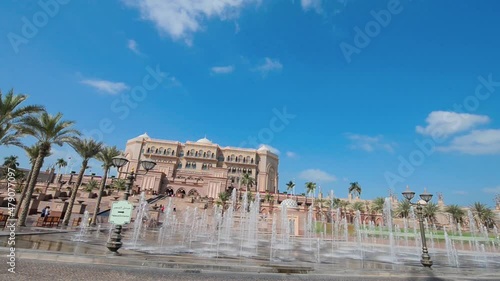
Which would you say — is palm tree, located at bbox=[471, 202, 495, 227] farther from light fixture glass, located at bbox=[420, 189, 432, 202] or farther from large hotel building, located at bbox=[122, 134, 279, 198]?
light fixture glass, located at bbox=[420, 189, 432, 202]

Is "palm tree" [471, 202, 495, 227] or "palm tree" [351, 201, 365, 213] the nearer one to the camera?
"palm tree" [471, 202, 495, 227]

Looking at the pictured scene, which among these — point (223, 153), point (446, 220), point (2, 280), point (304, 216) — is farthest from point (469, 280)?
point (223, 153)

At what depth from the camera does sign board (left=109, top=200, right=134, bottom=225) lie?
27.9 ft

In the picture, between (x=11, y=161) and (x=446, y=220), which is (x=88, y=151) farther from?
(x=446, y=220)

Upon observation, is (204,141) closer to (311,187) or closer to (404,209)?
(311,187)

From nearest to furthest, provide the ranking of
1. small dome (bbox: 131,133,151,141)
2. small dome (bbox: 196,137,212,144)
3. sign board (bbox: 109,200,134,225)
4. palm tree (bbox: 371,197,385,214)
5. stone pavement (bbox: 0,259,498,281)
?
stone pavement (bbox: 0,259,498,281) < sign board (bbox: 109,200,134,225) < palm tree (bbox: 371,197,385,214) < small dome (bbox: 131,133,151,141) < small dome (bbox: 196,137,212,144)

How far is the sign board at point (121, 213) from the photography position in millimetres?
8508

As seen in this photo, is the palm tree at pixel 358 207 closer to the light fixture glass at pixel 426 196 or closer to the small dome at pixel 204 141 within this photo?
the small dome at pixel 204 141

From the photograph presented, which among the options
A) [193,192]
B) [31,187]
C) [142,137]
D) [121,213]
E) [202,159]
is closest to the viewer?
[121,213]

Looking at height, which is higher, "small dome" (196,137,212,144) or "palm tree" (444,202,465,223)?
"small dome" (196,137,212,144)

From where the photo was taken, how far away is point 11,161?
189 ft

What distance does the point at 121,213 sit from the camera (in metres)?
8.62

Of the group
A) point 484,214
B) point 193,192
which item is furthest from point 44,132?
point 484,214

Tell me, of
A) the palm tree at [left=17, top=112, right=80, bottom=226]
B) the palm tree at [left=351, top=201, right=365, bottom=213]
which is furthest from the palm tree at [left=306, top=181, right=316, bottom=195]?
the palm tree at [left=17, top=112, right=80, bottom=226]
